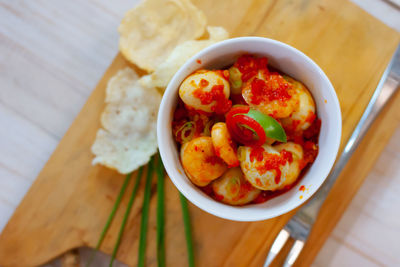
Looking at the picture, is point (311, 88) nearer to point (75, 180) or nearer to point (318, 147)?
point (318, 147)

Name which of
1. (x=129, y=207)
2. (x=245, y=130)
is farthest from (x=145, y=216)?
(x=245, y=130)

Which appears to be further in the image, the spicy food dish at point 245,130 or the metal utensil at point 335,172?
the metal utensil at point 335,172

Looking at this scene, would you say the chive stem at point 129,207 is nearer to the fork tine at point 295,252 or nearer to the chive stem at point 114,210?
the chive stem at point 114,210

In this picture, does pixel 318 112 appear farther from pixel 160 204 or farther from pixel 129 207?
pixel 129 207

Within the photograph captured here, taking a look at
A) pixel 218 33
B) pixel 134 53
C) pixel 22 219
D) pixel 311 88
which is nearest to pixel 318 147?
pixel 311 88

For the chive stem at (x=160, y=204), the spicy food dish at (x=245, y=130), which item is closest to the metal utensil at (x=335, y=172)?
the spicy food dish at (x=245, y=130)
